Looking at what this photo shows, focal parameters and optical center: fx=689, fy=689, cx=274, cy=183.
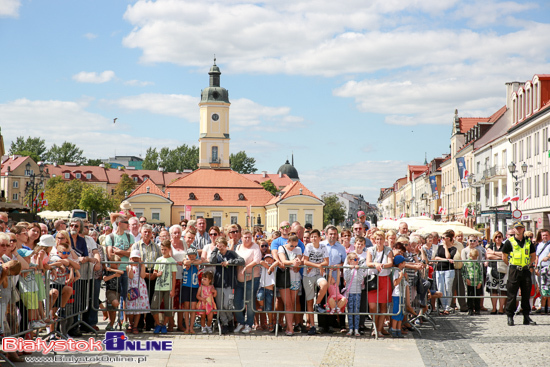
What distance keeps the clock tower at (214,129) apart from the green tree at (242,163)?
85.6 feet

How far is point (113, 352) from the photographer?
379 inches

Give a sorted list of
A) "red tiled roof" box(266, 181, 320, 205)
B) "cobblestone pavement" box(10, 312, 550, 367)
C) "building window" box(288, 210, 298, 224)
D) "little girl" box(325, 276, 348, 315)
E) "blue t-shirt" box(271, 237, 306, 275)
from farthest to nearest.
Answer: "red tiled roof" box(266, 181, 320, 205)
"building window" box(288, 210, 298, 224)
"blue t-shirt" box(271, 237, 306, 275)
"little girl" box(325, 276, 348, 315)
"cobblestone pavement" box(10, 312, 550, 367)

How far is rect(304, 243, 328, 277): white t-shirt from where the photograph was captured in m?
12.0

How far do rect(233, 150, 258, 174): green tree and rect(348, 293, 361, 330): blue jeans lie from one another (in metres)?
143

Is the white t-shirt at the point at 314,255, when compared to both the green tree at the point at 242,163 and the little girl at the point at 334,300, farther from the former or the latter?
the green tree at the point at 242,163

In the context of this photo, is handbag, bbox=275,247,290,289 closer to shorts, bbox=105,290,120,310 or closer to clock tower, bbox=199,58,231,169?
shorts, bbox=105,290,120,310

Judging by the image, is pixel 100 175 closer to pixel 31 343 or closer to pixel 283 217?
pixel 283 217

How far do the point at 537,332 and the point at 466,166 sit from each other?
5998 cm

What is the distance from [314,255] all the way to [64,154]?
142332 millimetres

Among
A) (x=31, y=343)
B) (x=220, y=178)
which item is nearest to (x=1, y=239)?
(x=31, y=343)

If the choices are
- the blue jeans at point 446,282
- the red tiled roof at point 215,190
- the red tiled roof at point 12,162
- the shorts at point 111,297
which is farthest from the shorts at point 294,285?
the red tiled roof at point 12,162

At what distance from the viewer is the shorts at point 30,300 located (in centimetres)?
915

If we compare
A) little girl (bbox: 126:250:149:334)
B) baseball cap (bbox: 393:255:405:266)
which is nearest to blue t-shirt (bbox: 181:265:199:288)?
little girl (bbox: 126:250:149:334)

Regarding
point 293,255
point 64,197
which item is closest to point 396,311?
point 293,255
